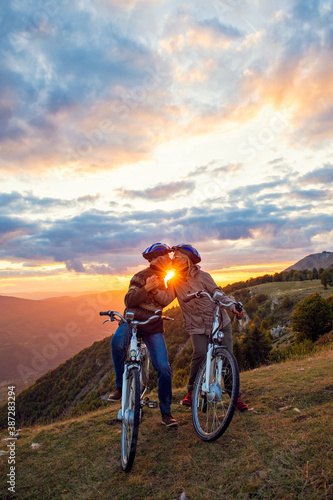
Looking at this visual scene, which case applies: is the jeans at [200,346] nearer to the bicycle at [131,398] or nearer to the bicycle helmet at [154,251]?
the bicycle at [131,398]

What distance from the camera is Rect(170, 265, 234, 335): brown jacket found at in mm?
5016

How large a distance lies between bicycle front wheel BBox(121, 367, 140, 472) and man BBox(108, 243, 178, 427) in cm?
66

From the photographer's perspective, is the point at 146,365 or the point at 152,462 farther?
the point at 146,365

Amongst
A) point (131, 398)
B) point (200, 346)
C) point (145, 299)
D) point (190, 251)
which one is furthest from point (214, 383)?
point (190, 251)

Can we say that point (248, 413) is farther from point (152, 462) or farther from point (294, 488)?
point (294, 488)

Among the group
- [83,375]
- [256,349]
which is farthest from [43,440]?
[83,375]

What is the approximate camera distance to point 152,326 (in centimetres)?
460

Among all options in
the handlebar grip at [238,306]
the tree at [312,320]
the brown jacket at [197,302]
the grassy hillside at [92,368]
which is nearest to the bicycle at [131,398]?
the brown jacket at [197,302]

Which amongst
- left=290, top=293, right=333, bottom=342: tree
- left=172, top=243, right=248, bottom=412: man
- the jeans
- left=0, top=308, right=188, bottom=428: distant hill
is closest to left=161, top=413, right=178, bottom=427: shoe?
left=172, top=243, right=248, bottom=412: man

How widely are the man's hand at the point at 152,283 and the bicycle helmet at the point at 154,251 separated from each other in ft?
1.81

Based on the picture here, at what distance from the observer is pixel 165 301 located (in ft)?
16.0

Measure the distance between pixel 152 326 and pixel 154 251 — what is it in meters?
1.21

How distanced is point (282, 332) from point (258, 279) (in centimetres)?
7998

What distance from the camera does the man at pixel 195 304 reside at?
4977 millimetres
